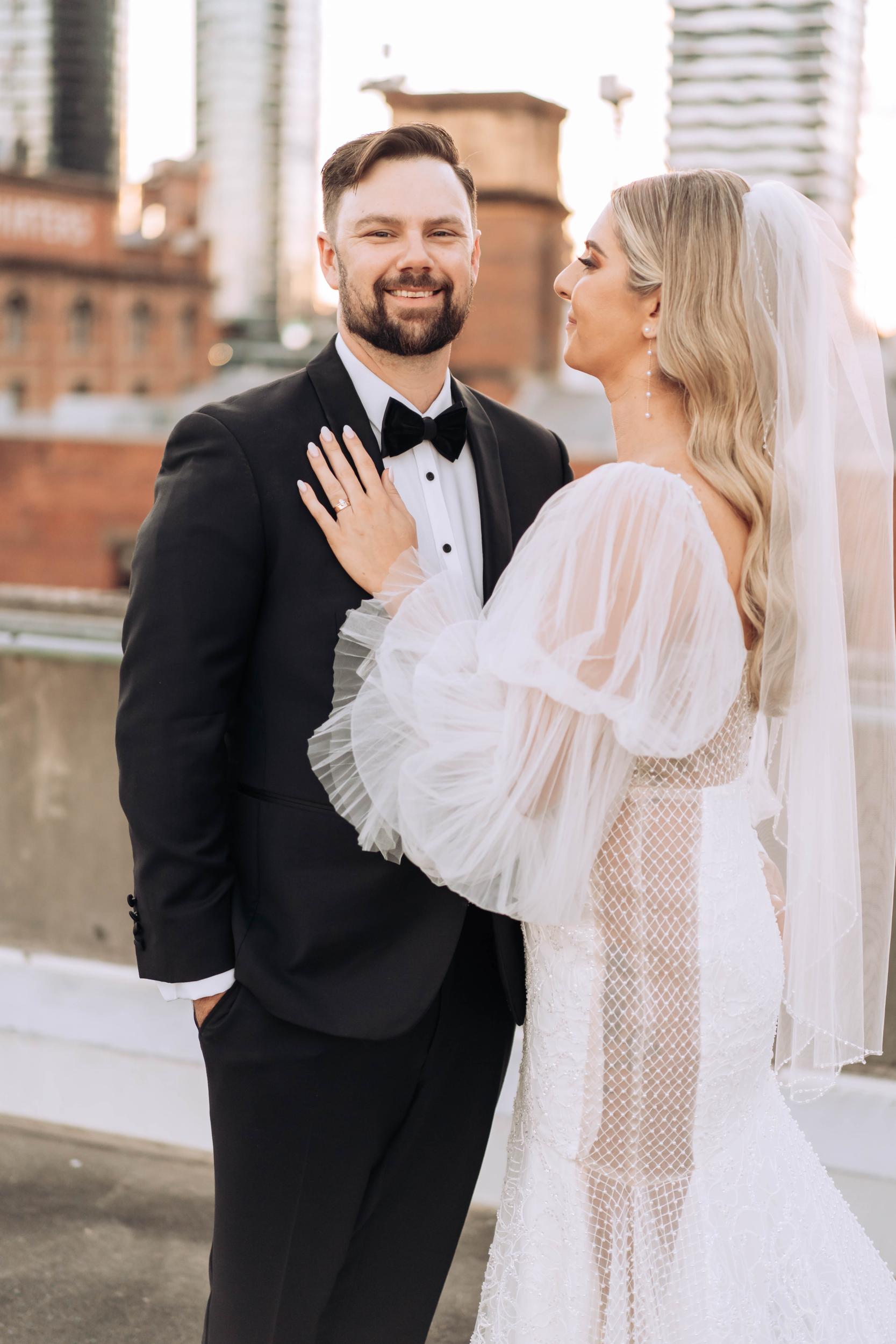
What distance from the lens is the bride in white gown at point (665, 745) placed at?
167 centimetres

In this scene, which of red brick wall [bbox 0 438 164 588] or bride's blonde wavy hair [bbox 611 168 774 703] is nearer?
bride's blonde wavy hair [bbox 611 168 774 703]

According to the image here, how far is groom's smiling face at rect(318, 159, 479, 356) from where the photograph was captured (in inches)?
79.0

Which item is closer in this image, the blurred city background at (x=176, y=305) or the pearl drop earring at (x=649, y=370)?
the pearl drop earring at (x=649, y=370)

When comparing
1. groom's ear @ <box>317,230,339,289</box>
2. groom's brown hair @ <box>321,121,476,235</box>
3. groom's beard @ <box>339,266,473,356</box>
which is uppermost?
groom's brown hair @ <box>321,121,476,235</box>

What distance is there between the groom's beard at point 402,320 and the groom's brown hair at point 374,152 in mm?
145

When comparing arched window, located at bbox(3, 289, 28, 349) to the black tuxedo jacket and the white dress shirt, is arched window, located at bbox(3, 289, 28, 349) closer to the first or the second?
the white dress shirt

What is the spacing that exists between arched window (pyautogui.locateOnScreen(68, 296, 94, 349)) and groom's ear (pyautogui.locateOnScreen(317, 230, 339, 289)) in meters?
29.0

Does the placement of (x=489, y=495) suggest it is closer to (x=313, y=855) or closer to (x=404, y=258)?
(x=404, y=258)

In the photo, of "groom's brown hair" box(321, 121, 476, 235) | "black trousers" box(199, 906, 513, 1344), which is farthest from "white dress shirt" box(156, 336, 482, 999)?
"black trousers" box(199, 906, 513, 1344)

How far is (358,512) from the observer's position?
6.17ft

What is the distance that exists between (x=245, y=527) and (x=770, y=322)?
30.7 inches

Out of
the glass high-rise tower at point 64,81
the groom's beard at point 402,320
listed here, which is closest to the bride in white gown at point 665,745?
the groom's beard at point 402,320

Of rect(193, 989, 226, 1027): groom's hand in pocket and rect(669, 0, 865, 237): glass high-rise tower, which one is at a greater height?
rect(669, 0, 865, 237): glass high-rise tower

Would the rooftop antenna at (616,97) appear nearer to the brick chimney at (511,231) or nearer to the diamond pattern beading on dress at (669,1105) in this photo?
the diamond pattern beading on dress at (669,1105)
